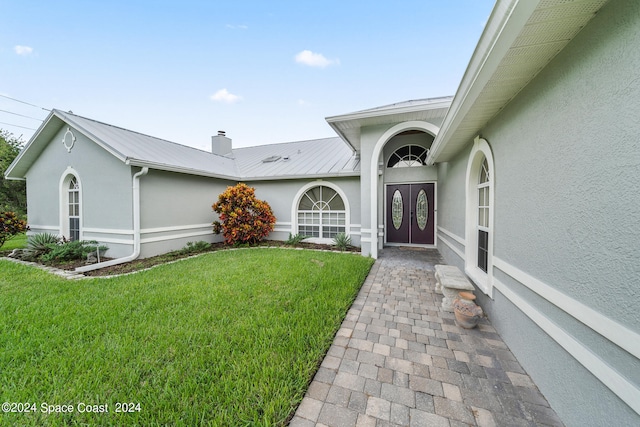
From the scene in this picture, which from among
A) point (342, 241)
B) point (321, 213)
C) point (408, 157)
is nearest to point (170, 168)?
point (321, 213)

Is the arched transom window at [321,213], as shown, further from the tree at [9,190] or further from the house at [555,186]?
the tree at [9,190]

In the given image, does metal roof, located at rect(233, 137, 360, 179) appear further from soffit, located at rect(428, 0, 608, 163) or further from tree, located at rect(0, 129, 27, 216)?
tree, located at rect(0, 129, 27, 216)

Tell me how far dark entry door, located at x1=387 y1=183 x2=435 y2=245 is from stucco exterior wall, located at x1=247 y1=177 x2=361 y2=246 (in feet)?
5.23

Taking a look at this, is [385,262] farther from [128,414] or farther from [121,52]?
[121,52]


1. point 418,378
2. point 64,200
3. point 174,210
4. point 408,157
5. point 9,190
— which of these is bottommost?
point 418,378

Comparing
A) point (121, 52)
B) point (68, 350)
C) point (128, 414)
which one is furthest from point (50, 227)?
point (128, 414)

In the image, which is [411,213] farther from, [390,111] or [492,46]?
[492,46]

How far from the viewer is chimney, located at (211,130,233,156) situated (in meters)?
12.4

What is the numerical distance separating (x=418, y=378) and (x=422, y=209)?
22.4 ft

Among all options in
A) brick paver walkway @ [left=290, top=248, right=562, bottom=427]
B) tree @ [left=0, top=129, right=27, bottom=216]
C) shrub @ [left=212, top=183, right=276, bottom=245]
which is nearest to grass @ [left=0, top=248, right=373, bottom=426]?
brick paver walkway @ [left=290, top=248, right=562, bottom=427]

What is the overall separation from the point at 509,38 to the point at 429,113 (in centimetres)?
421

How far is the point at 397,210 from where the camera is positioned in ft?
27.3

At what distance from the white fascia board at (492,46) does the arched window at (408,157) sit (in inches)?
212

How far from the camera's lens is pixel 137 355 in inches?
88.0
